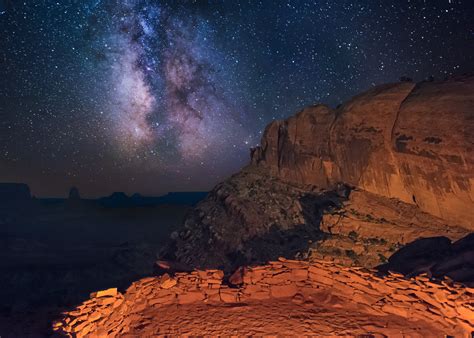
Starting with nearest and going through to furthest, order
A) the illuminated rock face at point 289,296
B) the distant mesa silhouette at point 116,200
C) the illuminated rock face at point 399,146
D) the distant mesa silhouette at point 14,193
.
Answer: the illuminated rock face at point 289,296 → the illuminated rock face at point 399,146 → the distant mesa silhouette at point 14,193 → the distant mesa silhouette at point 116,200

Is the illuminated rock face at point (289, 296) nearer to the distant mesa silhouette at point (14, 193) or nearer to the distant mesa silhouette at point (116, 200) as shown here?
the distant mesa silhouette at point (116, 200)

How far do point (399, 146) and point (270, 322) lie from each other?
21.8 meters

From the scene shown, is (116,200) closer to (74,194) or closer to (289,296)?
(74,194)

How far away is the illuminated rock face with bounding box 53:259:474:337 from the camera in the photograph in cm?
799

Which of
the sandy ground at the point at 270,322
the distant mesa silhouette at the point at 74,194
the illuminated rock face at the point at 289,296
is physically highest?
the distant mesa silhouette at the point at 74,194

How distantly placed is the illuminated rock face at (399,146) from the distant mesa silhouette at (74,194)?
130 meters

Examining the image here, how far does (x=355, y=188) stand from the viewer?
28.9 meters

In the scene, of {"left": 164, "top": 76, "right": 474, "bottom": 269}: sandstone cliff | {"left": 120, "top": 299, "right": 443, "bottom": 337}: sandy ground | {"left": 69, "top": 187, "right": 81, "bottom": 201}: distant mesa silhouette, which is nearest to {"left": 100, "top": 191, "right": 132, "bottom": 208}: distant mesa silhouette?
{"left": 69, "top": 187, "right": 81, "bottom": 201}: distant mesa silhouette

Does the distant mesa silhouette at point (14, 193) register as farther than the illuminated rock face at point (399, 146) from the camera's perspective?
Yes

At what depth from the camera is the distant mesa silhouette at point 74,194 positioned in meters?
139

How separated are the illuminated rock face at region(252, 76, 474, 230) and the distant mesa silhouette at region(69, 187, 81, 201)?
426 feet

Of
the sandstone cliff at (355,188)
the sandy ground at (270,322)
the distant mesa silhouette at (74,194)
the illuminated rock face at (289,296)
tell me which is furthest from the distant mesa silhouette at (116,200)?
the sandy ground at (270,322)

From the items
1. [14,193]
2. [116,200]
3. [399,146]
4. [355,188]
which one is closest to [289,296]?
[399,146]

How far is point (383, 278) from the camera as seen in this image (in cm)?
983
